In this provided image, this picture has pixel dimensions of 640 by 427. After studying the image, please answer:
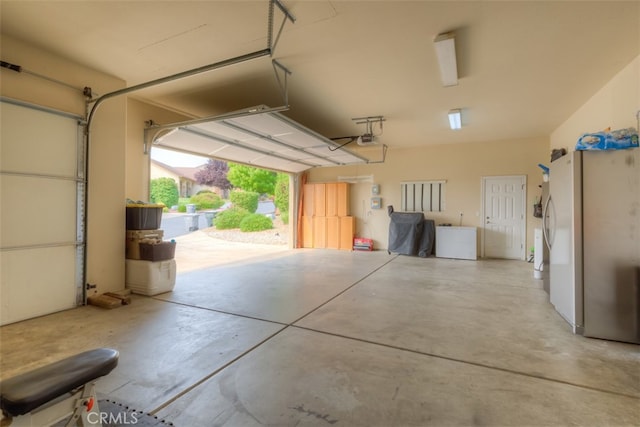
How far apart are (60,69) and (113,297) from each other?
2.96m

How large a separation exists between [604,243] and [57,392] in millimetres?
4335

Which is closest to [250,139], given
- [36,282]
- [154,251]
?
[154,251]

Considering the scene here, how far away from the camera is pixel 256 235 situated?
13430 mm

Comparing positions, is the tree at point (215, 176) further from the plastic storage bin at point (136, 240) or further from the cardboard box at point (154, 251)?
the cardboard box at point (154, 251)

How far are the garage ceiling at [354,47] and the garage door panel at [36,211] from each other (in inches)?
55.2

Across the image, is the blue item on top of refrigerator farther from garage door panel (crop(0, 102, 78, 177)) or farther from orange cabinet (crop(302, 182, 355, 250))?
orange cabinet (crop(302, 182, 355, 250))

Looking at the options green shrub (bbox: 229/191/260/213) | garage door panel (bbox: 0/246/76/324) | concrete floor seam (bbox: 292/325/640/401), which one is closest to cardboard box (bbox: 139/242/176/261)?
garage door panel (bbox: 0/246/76/324)

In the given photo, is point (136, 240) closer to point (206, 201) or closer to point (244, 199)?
point (244, 199)

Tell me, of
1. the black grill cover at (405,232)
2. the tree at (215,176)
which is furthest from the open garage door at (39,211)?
the tree at (215,176)

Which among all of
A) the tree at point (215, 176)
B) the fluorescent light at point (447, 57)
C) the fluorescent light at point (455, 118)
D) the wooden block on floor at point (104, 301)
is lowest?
the wooden block on floor at point (104, 301)

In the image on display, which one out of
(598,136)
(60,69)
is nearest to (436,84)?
(598,136)

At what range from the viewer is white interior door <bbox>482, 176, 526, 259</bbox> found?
7449 mm

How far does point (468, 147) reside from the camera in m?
8.03

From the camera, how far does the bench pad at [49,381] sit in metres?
1.20
